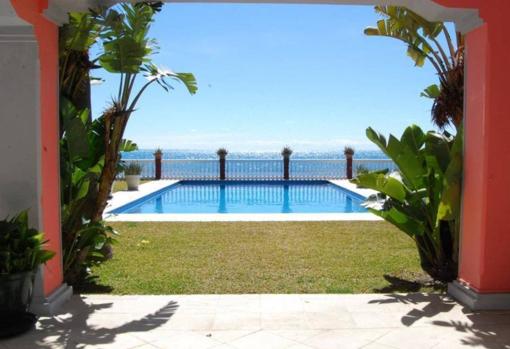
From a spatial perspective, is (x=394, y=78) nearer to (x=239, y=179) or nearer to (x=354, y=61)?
(x=354, y=61)

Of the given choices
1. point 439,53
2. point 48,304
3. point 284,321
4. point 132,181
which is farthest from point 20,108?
point 132,181

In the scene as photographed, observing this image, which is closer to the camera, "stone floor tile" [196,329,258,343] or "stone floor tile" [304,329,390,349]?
"stone floor tile" [304,329,390,349]

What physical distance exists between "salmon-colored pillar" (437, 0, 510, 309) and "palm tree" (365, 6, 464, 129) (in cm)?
178

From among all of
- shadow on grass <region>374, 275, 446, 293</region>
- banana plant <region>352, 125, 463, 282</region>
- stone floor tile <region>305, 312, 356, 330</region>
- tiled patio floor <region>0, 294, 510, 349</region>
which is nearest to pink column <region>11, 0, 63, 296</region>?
tiled patio floor <region>0, 294, 510, 349</region>

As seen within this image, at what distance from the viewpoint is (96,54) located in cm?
546

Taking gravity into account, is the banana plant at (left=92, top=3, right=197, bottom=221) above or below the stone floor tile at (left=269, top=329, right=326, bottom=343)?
above

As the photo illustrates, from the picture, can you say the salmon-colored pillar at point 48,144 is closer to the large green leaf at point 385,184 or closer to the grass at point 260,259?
the grass at point 260,259

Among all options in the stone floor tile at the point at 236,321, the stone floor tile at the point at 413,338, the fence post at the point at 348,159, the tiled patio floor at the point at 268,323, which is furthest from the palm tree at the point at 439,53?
the fence post at the point at 348,159

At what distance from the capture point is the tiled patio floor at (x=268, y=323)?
370 cm

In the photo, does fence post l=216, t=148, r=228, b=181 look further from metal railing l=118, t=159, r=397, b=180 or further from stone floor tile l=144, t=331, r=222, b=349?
stone floor tile l=144, t=331, r=222, b=349

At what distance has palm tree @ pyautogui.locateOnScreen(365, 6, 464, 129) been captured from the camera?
6.39 metres

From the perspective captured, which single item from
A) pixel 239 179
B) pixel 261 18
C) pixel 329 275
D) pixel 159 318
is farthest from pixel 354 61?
pixel 159 318

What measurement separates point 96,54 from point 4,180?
6.29 feet

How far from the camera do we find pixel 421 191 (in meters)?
5.48
